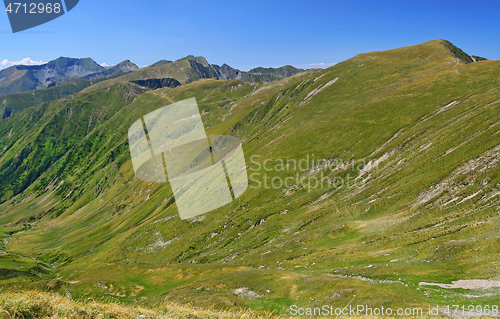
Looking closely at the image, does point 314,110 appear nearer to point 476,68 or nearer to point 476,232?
point 476,68

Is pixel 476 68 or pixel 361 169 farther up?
pixel 476 68

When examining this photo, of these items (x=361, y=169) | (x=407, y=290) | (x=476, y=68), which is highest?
(x=476, y=68)

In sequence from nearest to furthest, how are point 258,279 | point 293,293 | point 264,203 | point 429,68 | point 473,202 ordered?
1. point 293,293
2. point 258,279
3. point 473,202
4. point 264,203
5. point 429,68

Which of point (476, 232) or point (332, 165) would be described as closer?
point (476, 232)

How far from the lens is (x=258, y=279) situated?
4122cm

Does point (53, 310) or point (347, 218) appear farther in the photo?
Answer: point (347, 218)

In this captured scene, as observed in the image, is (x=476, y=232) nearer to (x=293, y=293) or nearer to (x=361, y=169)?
(x=293, y=293)

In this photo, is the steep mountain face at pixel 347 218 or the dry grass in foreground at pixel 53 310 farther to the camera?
the steep mountain face at pixel 347 218

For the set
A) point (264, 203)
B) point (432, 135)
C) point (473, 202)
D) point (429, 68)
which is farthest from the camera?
point (429, 68)

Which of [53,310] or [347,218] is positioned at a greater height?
[53,310]

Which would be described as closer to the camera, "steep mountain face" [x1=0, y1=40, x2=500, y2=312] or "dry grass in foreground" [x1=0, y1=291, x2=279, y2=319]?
"dry grass in foreground" [x1=0, y1=291, x2=279, y2=319]

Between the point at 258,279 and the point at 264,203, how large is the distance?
5247 centimetres

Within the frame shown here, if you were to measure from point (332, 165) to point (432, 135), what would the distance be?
3186cm

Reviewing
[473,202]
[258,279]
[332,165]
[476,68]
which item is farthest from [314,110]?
[258,279]
